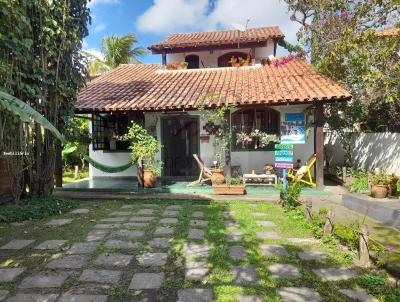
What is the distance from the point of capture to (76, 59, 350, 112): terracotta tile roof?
9789 millimetres

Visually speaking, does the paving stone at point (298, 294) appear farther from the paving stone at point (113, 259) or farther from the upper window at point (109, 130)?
the upper window at point (109, 130)

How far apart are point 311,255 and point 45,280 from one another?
3.39m

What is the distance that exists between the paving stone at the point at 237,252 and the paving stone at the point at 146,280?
1.11 meters

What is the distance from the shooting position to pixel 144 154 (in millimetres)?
9766

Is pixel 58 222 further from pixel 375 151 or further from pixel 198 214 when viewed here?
pixel 375 151

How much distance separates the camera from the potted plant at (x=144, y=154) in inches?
386

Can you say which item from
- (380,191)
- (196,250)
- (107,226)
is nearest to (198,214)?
(107,226)

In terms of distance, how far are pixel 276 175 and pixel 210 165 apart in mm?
2327

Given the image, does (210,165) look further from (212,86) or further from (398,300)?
(398,300)

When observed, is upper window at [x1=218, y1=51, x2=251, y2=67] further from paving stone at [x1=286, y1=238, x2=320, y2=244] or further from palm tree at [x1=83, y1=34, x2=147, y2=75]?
palm tree at [x1=83, y1=34, x2=147, y2=75]

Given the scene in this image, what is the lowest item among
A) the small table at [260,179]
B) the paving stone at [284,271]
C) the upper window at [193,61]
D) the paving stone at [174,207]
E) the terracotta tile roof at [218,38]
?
the paving stone at [284,271]

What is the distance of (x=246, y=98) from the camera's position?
988 cm

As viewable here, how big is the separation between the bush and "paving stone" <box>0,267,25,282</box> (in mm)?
2294

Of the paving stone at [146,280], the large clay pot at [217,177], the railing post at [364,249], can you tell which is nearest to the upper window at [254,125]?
the large clay pot at [217,177]
